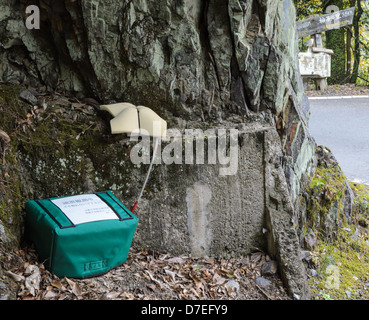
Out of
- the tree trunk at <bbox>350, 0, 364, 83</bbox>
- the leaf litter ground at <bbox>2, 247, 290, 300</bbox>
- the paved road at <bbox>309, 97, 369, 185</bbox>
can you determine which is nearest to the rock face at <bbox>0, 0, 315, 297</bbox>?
the leaf litter ground at <bbox>2, 247, 290, 300</bbox>

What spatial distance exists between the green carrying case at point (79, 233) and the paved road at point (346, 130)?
585 centimetres

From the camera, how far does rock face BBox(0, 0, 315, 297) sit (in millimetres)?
4078

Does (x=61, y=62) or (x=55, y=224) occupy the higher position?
(x=61, y=62)

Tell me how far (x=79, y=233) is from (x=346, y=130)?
26.6ft

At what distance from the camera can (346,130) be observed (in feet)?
32.5

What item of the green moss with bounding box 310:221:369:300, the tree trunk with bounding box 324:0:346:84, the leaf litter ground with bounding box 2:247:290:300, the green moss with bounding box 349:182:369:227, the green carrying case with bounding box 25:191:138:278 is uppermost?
the tree trunk with bounding box 324:0:346:84

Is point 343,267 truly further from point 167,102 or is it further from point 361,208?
point 167,102

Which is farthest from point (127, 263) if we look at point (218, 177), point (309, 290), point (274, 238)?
point (309, 290)

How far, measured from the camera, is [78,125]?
4148 millimetres

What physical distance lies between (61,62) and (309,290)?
3.32m

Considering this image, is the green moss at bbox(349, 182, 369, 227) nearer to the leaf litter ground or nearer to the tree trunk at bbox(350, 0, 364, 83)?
the leaf litter ground

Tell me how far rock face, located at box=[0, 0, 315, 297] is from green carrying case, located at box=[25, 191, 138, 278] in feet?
1.70

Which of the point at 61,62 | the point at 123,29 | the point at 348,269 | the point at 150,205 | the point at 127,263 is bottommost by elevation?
the point at 348,269

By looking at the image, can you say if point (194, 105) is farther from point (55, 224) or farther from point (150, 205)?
point (55, 224)
